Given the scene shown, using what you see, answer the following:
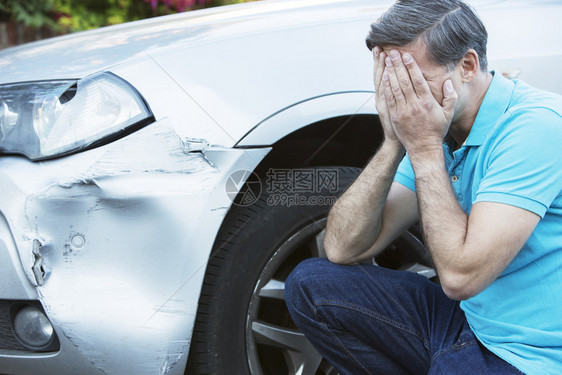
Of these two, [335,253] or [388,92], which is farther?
[335,253]

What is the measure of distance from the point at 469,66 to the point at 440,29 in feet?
0.44

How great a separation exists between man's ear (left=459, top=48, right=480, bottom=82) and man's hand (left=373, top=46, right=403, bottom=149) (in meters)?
0.21

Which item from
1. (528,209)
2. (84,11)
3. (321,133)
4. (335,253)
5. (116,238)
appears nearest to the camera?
(528,209)

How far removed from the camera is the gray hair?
164 centimetres

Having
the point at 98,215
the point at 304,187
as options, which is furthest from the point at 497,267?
the point at 98,215

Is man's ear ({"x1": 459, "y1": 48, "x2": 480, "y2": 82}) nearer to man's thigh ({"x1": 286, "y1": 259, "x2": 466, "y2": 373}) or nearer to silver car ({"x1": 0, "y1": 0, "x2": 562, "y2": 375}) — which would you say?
silver car ({"x1": 0, "y1": 0, "x2": 562, "y2": 375})

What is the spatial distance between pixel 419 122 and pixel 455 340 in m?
0.62

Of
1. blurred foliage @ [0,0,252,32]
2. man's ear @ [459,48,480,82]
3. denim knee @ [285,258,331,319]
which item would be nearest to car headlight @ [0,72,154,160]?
denim knee @ [285,258,331,319]

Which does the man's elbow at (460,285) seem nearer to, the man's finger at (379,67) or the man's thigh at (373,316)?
the man's thigh at (373,316)

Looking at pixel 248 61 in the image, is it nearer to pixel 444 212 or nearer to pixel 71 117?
pixel 71 117

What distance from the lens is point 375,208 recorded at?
189cm

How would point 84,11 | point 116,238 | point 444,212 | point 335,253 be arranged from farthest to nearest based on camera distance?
point 84,11 < point 335,253 < point 116,238 < point 444,212

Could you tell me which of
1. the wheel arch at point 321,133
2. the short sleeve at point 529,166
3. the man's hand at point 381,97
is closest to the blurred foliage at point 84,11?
the wheel arch at point 321,133

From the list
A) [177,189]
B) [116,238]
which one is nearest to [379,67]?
[177,189]
